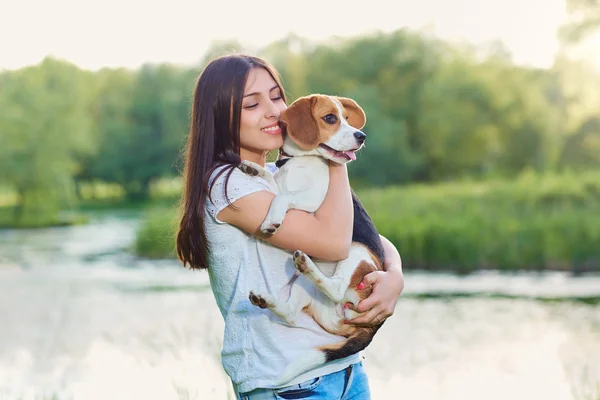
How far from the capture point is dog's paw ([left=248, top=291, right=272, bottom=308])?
83.7 inches

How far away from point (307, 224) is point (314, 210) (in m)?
0.21

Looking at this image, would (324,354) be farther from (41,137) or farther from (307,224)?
(41,137)

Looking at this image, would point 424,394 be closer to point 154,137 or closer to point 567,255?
point 567,255

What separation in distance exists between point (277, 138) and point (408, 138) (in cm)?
3150

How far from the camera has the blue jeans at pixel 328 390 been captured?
2.21m

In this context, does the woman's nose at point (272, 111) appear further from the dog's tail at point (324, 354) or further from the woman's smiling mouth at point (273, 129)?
the dog's tail at point (324, 354)

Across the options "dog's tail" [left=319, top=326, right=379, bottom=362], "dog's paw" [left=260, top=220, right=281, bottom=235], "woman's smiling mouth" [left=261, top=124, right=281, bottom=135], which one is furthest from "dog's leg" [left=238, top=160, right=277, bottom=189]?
"dog's tail" [left=319, top=326, right=379, bottom=362]

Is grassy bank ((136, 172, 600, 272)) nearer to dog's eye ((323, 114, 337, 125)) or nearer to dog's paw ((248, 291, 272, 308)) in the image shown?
dog's eye ((323, 114, 337, 125))

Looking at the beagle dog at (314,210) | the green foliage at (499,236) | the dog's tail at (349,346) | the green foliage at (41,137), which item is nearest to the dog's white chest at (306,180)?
the beagle dog at (314,210)

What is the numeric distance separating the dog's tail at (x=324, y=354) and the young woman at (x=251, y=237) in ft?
0.07

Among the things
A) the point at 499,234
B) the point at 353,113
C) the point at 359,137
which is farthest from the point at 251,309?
the point at 499,234

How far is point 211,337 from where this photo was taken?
7730 mm

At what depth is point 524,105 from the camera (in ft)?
103

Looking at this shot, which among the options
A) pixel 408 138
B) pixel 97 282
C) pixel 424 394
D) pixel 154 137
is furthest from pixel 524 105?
pixel 424 394
